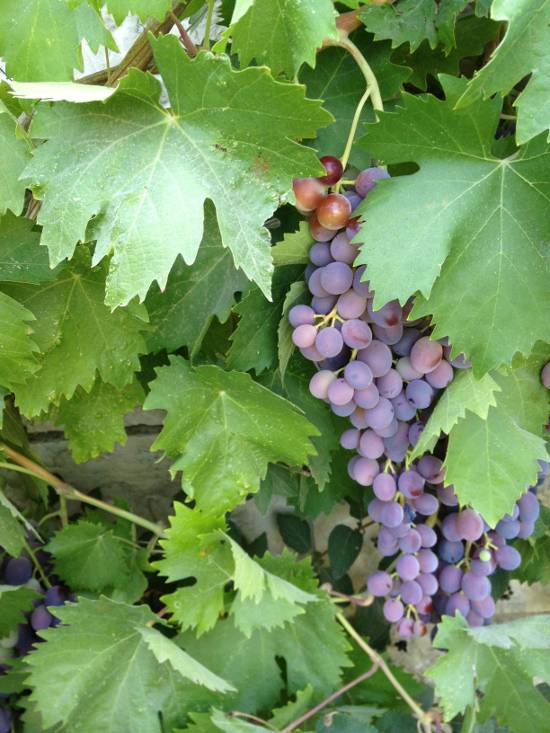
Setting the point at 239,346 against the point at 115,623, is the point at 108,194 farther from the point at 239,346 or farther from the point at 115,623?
the point at 115,623

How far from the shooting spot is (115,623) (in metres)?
0.90

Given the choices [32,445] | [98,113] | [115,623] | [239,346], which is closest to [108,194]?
[98,113]

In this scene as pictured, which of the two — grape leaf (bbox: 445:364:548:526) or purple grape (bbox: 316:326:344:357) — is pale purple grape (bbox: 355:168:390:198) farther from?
grape leaf (bbox: 445:364:548:526)

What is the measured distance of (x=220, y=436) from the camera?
817 millimetres

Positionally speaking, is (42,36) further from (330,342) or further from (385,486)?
(385,486)

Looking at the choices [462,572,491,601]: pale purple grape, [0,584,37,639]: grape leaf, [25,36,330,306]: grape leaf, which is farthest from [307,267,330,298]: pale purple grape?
[0,584,37,639]: grape leaf

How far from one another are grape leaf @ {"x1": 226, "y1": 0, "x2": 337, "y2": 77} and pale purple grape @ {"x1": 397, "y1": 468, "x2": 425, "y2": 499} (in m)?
0.47

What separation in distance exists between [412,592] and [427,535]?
8cm

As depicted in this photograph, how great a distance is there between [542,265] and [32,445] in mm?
928

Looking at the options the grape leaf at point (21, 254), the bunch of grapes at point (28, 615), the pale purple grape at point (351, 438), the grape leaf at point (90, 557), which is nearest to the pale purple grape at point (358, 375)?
the pale purple grape at point (351, 438)

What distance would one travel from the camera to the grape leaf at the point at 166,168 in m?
0.63

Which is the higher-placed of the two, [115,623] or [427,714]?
[115,623]

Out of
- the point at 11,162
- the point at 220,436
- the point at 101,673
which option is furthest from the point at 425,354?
the point at 101,673

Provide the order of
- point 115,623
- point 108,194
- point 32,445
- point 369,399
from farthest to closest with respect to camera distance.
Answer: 1. point 32,445
2. point 115,623
3. point 369,399
4. point 108,194
